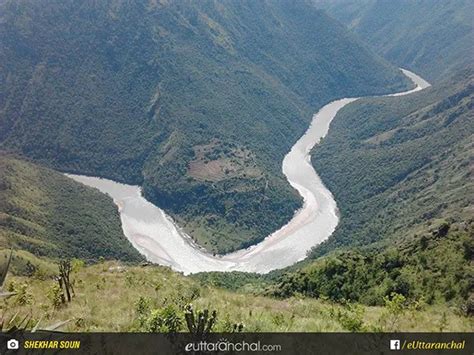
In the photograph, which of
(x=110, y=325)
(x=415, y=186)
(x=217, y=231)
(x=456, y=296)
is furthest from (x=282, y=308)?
(x=415, y=186)

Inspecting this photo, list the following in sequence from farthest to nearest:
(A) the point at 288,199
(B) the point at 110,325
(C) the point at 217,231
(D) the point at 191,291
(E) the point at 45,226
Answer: (A) the point at 288,199, (C) the point at 217,231, (E) the point at 45,226, (D) the point at 191,291, (B) the point at 110,325

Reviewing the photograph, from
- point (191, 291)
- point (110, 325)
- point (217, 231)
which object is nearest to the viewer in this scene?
point (110, 325)

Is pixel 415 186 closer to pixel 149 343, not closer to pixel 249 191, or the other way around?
pixel 249 191

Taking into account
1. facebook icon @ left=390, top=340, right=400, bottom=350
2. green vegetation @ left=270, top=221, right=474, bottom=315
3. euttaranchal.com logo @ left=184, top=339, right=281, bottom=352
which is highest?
facebook icon @ left=390, top=340, right=400, bottom=350

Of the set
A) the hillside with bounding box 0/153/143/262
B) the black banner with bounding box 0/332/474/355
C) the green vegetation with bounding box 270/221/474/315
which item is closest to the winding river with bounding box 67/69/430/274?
the hillside with bounding box 0/153/143/262

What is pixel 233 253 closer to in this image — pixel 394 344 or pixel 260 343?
pixel 394 344

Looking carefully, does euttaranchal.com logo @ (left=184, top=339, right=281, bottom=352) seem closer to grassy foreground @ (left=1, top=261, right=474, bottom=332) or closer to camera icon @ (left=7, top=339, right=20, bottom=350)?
grassy foreground @ (left=1, top=261, right=474, bottom=332)
